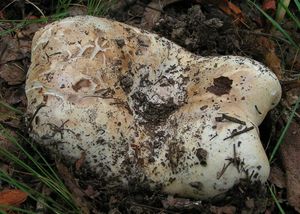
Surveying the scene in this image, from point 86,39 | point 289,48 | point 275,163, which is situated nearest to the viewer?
point 86,39

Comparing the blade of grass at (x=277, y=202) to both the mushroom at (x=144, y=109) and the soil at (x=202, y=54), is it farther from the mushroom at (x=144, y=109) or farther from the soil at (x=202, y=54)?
the mushroom at (x=144, y=109)

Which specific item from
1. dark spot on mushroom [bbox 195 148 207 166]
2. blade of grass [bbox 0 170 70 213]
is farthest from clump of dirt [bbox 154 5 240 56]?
blade of grass [bbox 0 170 70 213]

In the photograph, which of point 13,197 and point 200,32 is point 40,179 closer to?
point 13,197

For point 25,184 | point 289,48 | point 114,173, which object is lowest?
point 25,184

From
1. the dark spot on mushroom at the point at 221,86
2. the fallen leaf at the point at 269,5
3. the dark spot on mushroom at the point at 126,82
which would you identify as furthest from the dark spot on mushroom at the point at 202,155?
the fallen leaf at the point at 269,5

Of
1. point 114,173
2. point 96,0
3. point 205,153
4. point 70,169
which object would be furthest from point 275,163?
point 96,0

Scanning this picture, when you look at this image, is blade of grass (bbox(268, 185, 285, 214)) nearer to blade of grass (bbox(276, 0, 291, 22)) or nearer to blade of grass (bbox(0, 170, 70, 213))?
blade of grass (bbox(0, 170, 70, 213))

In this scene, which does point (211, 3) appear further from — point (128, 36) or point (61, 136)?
point (61, 136)
